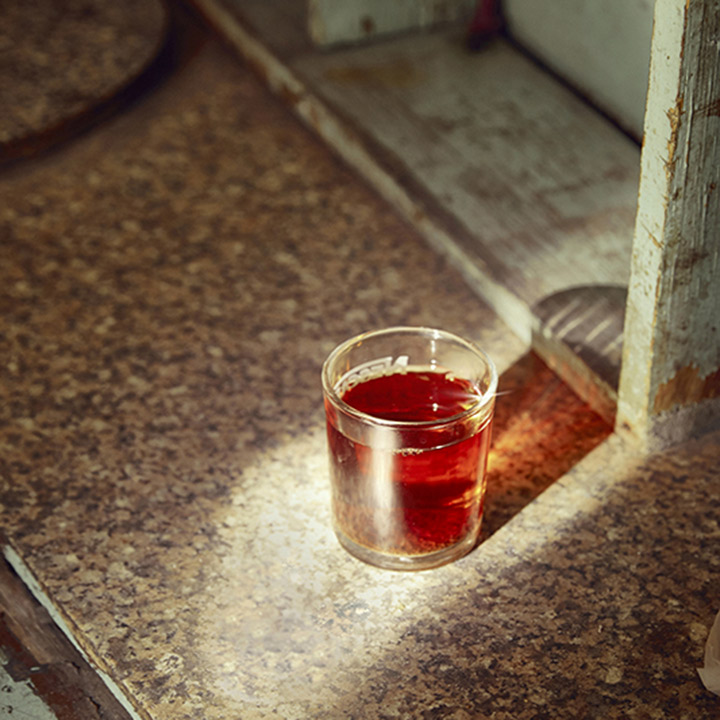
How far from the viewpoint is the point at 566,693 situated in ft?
2.39

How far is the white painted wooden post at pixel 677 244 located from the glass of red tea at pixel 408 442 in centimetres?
15

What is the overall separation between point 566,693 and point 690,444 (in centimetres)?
30

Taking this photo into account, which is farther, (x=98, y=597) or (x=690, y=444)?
(x=690, y=444)

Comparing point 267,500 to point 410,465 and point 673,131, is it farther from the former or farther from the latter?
point 673,131

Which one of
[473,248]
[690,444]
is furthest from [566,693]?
[473,248]

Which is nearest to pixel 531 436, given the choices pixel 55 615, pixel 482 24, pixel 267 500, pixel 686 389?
pixel 686 389

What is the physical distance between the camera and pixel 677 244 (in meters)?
0.80

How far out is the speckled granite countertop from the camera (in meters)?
0.75

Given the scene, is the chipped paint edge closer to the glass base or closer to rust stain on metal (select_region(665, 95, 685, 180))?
the glass base

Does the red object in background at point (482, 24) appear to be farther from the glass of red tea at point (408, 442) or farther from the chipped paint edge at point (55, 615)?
the chipped paint edge at point (55, 615)

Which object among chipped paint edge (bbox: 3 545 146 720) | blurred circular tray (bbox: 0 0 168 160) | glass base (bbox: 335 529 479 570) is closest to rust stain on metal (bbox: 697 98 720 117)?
glass base (bbox: 335 529 479 570)

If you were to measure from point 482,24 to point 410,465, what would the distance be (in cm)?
94

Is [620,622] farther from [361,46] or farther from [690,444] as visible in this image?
[361,46]

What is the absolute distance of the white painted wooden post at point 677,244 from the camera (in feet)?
2.36
